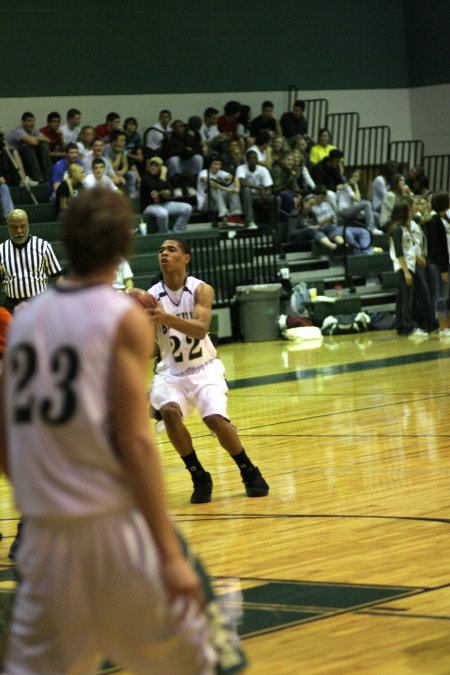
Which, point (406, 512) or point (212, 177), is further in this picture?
point (212, 177)

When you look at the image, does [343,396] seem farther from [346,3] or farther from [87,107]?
[346,3]

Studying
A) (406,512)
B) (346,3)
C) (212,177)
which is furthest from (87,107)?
(406,512)

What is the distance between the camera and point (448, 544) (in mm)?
5594

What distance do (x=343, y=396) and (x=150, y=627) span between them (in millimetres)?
8904

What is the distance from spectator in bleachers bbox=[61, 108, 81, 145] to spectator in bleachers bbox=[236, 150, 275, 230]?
283 centimetres

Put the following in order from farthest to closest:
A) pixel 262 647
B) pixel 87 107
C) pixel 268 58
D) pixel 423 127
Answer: pixel 423 127 → pixel 268 58 → pixel 87 107 → pixel 262 647

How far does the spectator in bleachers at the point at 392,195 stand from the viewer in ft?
70.3

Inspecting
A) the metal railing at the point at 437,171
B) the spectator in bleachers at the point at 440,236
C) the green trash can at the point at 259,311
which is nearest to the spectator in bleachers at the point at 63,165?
the green trash can at the point at 259,311

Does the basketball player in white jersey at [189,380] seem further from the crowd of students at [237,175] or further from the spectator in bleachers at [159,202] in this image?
the spectator in bleachers at [159,202]

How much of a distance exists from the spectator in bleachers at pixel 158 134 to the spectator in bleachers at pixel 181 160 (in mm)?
209

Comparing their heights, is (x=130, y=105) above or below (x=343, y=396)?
above

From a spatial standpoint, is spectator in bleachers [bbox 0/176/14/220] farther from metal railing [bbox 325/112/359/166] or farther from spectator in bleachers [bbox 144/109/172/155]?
metal railing [bbox 325/112/359/166]

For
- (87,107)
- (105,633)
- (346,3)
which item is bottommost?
(105,633)

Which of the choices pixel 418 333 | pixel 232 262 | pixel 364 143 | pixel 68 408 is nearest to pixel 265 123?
pixel 364 143
